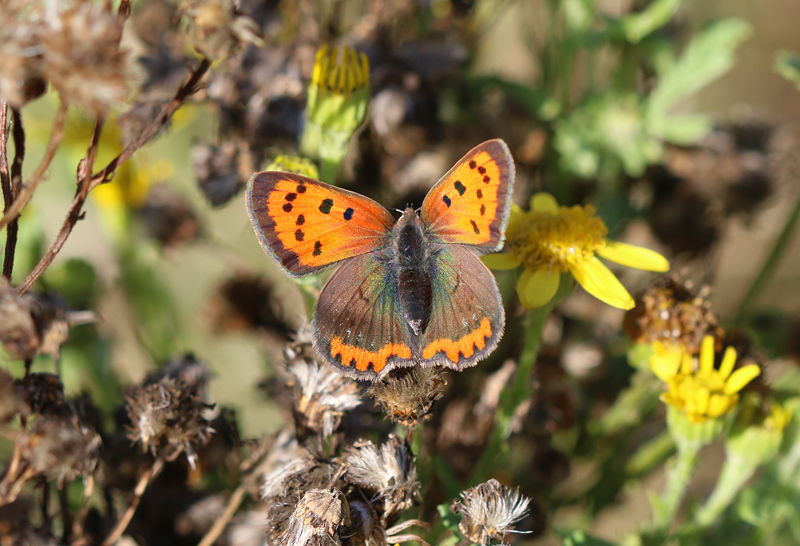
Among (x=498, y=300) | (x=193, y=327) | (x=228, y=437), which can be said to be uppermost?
(x=498, y=300)

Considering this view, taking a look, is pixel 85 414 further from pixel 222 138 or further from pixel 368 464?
pixel 222 138

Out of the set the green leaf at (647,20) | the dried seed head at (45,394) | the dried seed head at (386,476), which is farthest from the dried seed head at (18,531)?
the green leaf at (647,20)

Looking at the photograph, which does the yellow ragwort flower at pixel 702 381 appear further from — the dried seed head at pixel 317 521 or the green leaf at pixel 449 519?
the dried seed head at pixel 317 521

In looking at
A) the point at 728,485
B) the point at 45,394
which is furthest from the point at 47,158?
the point at 728,485

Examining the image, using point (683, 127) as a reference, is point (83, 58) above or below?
above

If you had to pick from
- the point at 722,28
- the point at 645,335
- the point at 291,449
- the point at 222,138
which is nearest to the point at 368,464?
the point at 291,449

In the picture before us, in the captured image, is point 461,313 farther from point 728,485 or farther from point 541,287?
point 728,485
